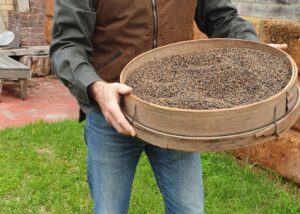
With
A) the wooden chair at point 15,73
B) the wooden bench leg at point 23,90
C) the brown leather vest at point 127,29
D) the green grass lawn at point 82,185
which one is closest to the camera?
the brown leather vest at point 127,29

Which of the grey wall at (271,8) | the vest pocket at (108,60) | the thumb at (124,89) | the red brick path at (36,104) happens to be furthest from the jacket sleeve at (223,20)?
the red brick path at (36,104)

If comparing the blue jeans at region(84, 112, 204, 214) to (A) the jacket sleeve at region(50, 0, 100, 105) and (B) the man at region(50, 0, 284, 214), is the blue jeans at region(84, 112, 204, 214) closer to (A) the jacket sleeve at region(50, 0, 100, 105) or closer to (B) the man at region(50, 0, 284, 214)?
(B) the man at region(50, 0, 284, 214)

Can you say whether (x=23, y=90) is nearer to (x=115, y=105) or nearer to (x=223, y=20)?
(x=223, y=20)

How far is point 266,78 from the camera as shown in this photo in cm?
174

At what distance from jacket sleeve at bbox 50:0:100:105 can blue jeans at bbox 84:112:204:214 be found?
0.25 meters

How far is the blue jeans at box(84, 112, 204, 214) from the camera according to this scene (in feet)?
6.73

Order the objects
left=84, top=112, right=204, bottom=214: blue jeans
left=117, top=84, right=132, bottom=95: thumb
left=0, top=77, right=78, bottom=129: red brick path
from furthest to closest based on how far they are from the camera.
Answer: left=0, top=77, right=78, bottom=129: red brick path → left=84, top=112, right=204, bottom=214: blue jeans → left=117, top=84, right=132, bottom=95: thumb

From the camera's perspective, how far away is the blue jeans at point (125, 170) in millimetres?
2053

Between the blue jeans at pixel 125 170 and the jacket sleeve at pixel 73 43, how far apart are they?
0.25 metres

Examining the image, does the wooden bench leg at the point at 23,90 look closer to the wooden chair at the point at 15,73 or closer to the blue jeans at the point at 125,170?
the wooden chair at the point at 15,73

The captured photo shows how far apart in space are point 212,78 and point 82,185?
2.30m

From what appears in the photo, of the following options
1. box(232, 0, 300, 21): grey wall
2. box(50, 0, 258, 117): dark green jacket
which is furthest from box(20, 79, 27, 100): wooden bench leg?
box(50, 0, 258, 117): dark green jacket

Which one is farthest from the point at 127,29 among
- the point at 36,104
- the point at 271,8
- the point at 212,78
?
the point at 36,104

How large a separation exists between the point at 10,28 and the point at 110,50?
6.61 metres
